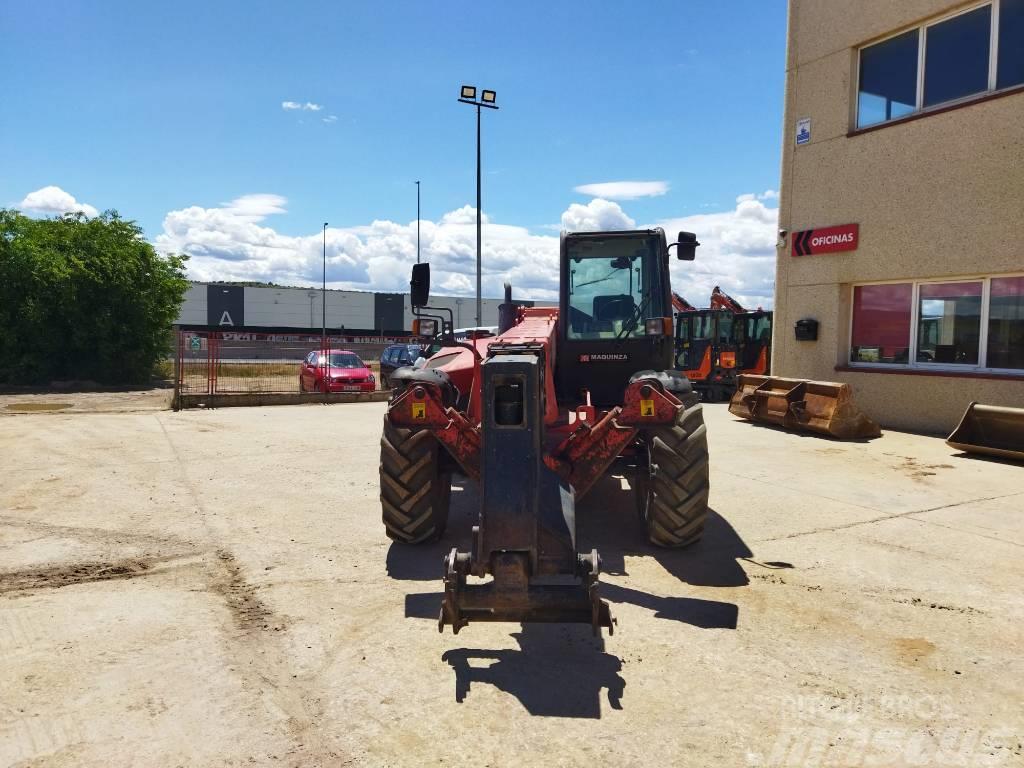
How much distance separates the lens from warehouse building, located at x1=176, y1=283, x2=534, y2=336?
1987 inches

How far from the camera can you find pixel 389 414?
5.34m

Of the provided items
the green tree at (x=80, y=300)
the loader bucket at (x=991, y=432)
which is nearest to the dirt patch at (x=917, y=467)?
the loader bucket at (x=991, y=432)

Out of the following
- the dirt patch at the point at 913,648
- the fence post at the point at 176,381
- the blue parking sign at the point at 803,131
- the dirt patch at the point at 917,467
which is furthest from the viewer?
the fence post at the point at 176,381

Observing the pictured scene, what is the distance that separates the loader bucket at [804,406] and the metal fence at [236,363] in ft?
36.0

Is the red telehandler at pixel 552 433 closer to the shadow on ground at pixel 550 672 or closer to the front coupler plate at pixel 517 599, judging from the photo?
the front coupler plate at pixel 517 599

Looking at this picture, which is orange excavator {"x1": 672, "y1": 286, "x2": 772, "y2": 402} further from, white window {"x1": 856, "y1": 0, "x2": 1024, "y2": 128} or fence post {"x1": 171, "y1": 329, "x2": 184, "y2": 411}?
fence post {"x1": 171, "y1": 329, "x2": 184, "y2": 411}

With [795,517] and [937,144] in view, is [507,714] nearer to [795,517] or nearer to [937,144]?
[795,517]

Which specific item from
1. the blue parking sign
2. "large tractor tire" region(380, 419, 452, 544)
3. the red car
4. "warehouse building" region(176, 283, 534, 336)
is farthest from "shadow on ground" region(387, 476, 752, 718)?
"warehouse building" region(176, 283, 534, 336)

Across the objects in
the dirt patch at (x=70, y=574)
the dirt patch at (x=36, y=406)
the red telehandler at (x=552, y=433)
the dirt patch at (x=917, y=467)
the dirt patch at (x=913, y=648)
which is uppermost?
the red telehandler at (x=552, y=433)

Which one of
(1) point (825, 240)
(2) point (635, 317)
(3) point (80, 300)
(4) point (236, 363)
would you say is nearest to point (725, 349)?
(1) point (825, 240)

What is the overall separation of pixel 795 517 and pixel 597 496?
6.26ft

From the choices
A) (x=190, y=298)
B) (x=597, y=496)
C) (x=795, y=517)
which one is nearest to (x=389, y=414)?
(x=597, y=496)

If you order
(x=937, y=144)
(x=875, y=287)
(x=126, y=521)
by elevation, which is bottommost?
(x=126, y=521)

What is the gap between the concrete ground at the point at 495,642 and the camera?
3.08 metres
